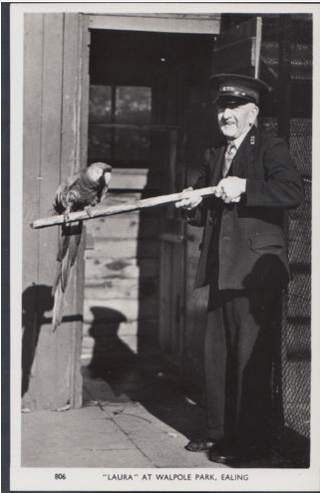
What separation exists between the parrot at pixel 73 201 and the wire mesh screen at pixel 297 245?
3.53 feet

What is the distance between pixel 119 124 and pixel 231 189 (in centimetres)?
260

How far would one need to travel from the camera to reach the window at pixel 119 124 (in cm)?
702

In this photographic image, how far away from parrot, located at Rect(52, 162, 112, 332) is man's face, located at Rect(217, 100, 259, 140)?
68cm

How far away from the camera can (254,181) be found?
457 centimetres

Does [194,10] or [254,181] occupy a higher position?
[194,10]

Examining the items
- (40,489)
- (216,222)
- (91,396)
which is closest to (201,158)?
(216,222)

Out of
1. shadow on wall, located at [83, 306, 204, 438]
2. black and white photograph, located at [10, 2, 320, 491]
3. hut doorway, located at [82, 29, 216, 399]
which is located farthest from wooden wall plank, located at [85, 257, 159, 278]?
black and white photograph, located at [10, 2, 320, 491]

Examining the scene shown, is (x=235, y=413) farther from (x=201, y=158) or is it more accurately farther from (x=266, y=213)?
(x=201, y=158)

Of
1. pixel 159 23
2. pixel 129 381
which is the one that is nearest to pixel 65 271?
pixel 159 23

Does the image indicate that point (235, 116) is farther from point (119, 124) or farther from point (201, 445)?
point (119, 124)

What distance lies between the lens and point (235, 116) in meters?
4.76

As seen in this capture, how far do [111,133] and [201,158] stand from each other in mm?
1048

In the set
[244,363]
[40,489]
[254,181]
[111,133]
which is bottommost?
[40,489]

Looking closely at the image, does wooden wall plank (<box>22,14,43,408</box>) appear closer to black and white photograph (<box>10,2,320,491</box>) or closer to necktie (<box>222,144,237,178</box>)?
black and white photograph (<box>10,2,320,491</box>)
